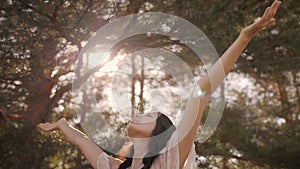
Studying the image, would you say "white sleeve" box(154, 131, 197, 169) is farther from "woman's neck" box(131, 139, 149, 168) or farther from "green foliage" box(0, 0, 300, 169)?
"green foliage" box(0, 0, 300, 169)

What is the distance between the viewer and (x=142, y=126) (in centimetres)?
149

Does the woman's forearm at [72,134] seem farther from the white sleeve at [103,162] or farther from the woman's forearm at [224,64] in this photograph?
the woman's forearm at [224,64]

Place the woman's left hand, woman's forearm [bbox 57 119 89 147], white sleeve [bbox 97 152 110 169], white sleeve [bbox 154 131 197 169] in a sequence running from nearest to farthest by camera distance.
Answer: the woman's left hand, white sleeve [bbox 154 131 197 169], white sleeve [bbox 97 152 110 169], woman's forearm [bbox 57 119 89 147]

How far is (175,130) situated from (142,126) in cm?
10

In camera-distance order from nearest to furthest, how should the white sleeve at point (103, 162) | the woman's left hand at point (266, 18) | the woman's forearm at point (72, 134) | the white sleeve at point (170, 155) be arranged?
the woman's left hand at point (266, 18) < the white sleeve at point (170, 155) < the white sleeve at point (103, 162) < the woman's forearm at point (72, 134)

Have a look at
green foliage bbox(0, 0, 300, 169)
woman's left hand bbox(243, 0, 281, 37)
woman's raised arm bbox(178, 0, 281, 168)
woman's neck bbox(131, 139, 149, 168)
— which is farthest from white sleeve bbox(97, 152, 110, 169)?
green foliage bbox(0, 0, 300, 169)

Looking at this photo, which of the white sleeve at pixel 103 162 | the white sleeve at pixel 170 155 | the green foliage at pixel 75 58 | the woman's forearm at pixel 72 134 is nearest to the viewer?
the white sleeve at pixel 170 155

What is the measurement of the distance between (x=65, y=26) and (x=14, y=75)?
0.56 metres

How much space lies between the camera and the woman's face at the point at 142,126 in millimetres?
1486

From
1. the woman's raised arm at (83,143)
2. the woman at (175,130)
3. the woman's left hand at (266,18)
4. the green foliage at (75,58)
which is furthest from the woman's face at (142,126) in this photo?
the green foliage at (75,58)

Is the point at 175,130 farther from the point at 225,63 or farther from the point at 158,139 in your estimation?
the point at 225,63

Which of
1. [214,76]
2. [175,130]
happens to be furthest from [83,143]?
[214,76]

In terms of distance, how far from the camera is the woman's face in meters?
1.49

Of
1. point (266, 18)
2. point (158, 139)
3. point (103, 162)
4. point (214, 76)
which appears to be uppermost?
point (266, 18)
